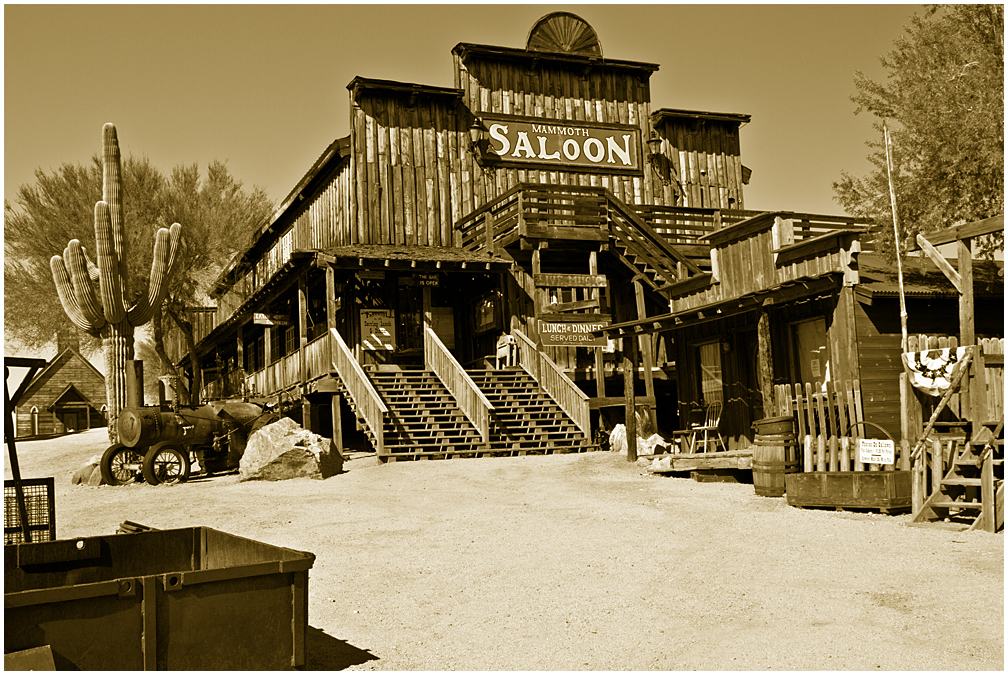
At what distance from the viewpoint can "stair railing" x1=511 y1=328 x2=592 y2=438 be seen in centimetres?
2069

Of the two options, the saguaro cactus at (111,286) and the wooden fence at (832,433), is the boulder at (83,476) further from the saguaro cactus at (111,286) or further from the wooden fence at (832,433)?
the wooden fence at (832,433)

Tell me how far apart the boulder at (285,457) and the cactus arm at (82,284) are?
830cm

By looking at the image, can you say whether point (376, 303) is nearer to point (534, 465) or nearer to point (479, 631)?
point (534, 465)

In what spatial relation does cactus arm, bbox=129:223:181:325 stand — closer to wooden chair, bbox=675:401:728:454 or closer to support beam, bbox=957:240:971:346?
wooden chair, bbox=675:401:728:454

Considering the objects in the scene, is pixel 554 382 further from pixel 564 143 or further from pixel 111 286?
pixel 111 286

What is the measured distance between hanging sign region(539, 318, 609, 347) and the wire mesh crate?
15.6m

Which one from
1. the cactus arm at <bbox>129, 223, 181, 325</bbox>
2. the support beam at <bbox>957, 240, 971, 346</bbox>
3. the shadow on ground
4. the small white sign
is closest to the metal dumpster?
the shadow on ground

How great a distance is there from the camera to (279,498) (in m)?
13.6

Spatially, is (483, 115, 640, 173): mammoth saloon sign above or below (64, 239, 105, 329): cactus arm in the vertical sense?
above

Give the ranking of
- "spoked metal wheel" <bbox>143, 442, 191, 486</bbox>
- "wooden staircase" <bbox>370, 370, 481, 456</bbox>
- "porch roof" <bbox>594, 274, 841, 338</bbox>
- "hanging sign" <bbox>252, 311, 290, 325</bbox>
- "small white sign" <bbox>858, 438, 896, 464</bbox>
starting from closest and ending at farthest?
1. "small white sign" <bbox>858, 438, 896, 464</bbox>
2. "porch roof" <bbox>594, 274, 841, 338</bbox>
3. "spoked metal wheel" <bbox>143, 442, 191, 486</bbox>
4. "wooden staircase" <bbox>370, 370, 481, 456</bbox>
5. "hanging sign" <bbox>252, 311, 290, 325</bbox>

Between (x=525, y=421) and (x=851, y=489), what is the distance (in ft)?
32.9

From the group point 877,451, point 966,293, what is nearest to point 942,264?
point 966,293

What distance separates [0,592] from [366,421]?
594 inches

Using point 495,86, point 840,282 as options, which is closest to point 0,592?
point 840,282
